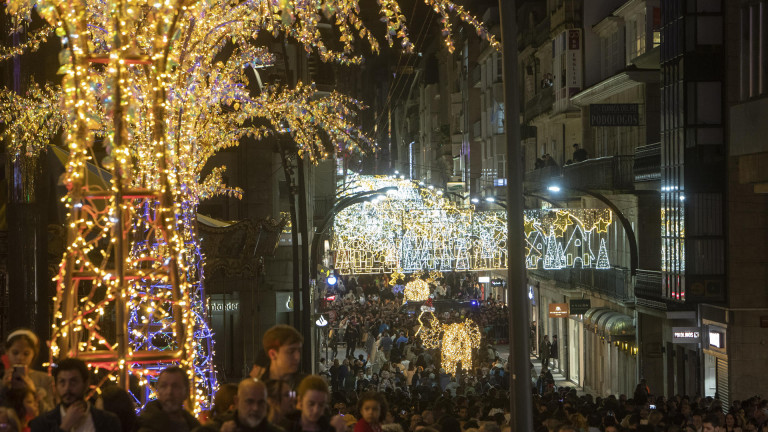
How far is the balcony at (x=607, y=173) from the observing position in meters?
32.5

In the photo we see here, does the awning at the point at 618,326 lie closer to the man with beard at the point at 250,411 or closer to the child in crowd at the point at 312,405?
the child in crowd at the point at 312,405

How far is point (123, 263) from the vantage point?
24.7 feet

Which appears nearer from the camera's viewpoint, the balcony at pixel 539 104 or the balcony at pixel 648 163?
the balcony at pixel 648 163

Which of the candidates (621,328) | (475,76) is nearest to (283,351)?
(621,328)

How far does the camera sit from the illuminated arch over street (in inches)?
1236

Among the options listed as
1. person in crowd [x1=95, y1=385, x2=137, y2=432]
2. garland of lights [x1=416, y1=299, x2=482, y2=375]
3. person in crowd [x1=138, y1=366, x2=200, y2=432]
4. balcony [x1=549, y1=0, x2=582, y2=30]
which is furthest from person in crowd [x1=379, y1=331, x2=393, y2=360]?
person in crowd [x1=138, y1=366, x2=200, y2=432]

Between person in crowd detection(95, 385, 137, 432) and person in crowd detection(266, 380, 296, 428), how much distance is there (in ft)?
2.77

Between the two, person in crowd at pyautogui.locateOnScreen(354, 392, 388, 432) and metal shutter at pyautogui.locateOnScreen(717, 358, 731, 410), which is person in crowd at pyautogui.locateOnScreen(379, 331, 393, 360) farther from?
person in crowd at pyautogui.locateOnScreen(354, 392, 388, 432)

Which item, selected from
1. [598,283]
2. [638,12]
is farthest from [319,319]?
[638,12]

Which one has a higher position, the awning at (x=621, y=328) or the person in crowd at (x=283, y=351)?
the person in crowd at (x=283, y=351)

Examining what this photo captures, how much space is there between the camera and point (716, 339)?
82.1 feet

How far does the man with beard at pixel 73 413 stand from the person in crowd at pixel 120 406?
393 mm

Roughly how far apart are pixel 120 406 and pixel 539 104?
134 ft

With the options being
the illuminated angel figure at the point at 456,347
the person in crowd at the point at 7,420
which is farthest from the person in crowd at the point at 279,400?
the illuminated angel figure at the point at 456,347
